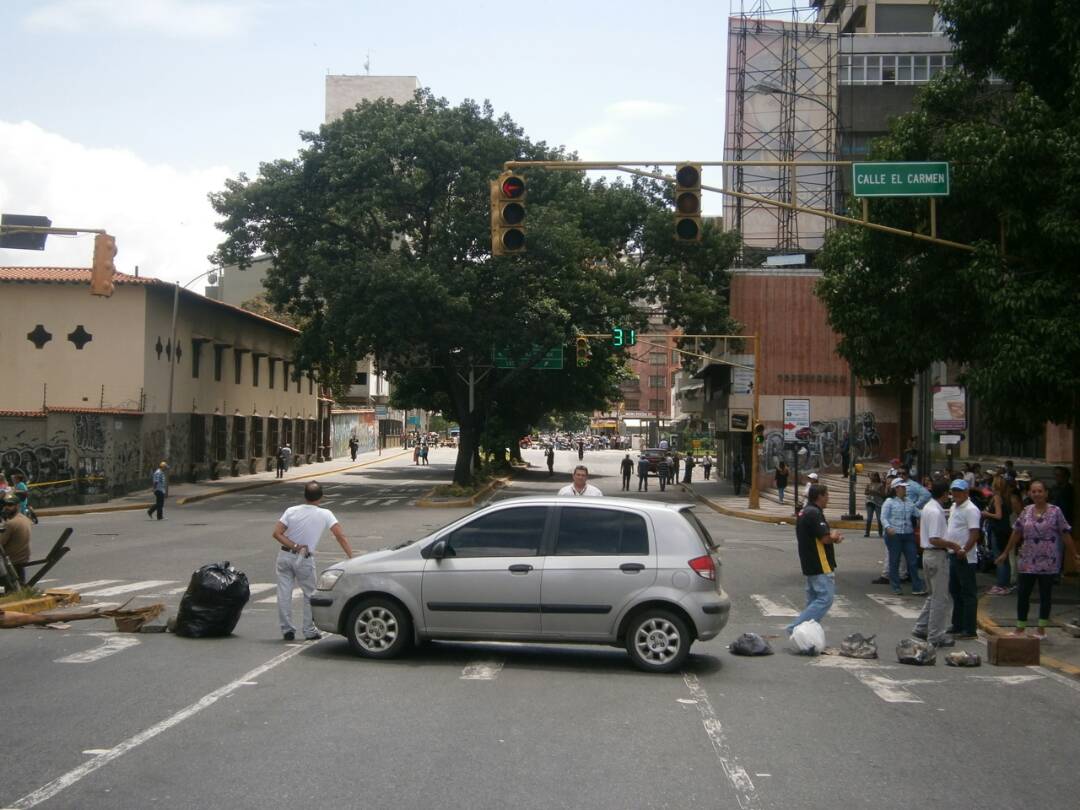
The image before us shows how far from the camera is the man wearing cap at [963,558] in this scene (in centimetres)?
1321

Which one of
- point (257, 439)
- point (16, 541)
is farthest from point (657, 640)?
point (257, 439)

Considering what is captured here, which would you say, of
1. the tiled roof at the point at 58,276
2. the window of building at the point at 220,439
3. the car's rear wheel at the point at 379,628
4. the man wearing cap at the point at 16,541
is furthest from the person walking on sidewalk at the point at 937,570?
the window of building at the point at 220,439

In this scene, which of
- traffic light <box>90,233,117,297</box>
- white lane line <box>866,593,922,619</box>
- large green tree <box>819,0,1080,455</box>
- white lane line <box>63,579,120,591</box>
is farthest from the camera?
traffic light <box>90,233,117,297</box>

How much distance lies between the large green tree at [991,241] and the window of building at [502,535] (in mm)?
9223

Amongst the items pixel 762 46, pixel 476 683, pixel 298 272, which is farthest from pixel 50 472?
pixel 762 46

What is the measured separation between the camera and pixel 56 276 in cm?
4322

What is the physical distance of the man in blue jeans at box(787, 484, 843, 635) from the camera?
1229 centimetres

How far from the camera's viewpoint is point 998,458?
31641 mm

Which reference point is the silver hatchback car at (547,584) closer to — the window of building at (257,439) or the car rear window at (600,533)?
the car rear window at (600,533)

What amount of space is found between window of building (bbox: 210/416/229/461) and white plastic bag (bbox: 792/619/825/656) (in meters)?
44.9

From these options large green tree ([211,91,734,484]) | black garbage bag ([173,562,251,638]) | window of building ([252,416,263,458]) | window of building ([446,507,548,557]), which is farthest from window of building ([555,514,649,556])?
window of building ([252,416,263,458])

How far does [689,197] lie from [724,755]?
8.28 meters

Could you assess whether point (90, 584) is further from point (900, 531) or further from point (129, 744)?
point (900, 531)

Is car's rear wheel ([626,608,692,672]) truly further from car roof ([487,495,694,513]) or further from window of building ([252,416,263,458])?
window of building ([252,416,263,458])
